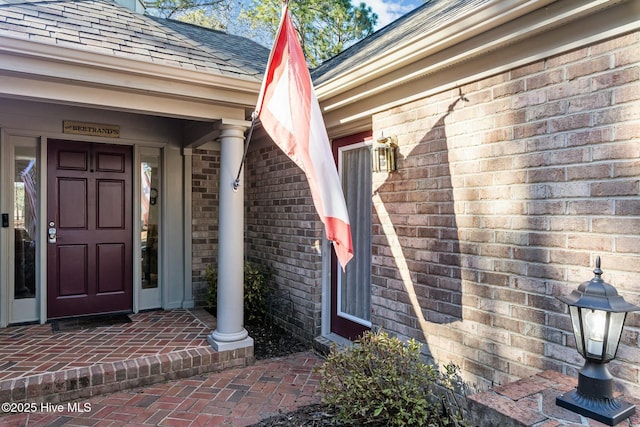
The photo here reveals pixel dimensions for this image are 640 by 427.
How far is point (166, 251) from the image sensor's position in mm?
5289

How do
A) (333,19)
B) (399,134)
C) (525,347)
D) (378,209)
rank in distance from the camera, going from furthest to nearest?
(333,19) → (378,209) → (399,134) → (525,347)

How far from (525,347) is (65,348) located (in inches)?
151

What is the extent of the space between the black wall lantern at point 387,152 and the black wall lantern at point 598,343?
1.82 meters

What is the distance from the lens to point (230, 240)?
3.84m

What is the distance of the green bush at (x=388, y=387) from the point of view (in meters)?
2.56

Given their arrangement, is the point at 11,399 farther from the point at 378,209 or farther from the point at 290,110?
the point at 378,209

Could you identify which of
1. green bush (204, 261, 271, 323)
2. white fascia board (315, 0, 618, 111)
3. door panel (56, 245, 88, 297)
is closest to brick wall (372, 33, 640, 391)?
white fascia board (315, 0, 618, 111)

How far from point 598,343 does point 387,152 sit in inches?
80.6

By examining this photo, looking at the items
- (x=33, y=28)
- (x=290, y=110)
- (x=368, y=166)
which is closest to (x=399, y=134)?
(x=368, y=166)

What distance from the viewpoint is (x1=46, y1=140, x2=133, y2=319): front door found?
4.68m

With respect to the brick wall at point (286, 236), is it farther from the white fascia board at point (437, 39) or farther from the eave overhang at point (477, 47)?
the white fascia board at point (437, 39)

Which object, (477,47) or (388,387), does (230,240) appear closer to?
(388,387)

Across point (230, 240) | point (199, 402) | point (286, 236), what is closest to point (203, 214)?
point (286, 236)

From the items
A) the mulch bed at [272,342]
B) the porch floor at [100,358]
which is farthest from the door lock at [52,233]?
the mulch bed at [272,342]
